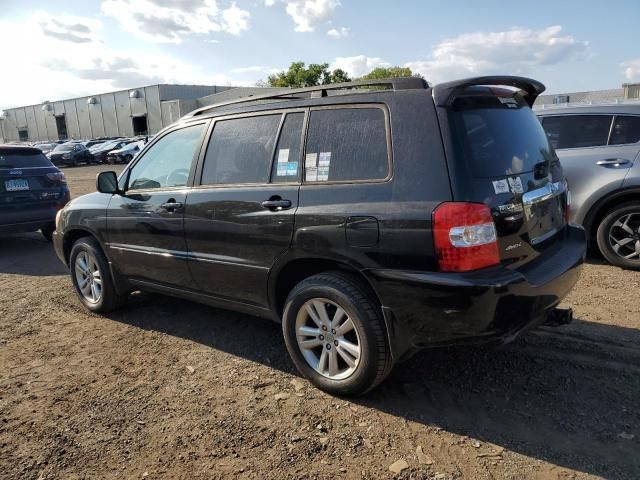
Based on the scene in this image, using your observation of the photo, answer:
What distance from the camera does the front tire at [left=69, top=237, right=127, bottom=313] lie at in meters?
4.73

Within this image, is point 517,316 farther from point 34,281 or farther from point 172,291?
point 34,281

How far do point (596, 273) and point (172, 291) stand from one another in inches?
169

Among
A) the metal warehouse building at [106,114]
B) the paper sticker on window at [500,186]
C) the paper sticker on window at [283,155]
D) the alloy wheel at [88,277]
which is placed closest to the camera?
the paper sticker on window at [500,186]

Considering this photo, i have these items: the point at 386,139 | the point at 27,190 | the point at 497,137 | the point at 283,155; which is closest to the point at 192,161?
the point at 283,155

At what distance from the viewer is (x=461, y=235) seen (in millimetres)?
2590

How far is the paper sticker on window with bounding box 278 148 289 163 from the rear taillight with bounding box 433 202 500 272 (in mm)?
1146

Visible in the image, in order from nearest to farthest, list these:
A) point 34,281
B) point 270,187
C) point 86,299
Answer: point 270,187, point 86,299, point 34,281

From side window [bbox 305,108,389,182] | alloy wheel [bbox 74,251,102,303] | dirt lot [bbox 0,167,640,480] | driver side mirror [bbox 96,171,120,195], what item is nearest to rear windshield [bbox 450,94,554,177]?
side window [bbox 305,108,389,182]

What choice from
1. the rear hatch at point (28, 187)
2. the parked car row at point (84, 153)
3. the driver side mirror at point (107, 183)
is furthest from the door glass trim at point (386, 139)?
the parked car row at point (84, 153)

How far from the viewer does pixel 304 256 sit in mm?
3139

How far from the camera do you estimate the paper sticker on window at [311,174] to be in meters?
3.16

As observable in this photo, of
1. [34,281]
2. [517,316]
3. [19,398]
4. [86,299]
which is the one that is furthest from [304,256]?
[34,281]

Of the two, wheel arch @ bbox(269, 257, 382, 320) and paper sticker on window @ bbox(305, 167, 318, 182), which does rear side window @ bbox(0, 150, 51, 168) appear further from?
paper sticker on window @ bbox(305, 167, 318, 182)

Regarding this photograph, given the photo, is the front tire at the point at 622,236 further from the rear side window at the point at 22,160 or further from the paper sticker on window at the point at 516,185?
the rear side window at the point at 22,160
